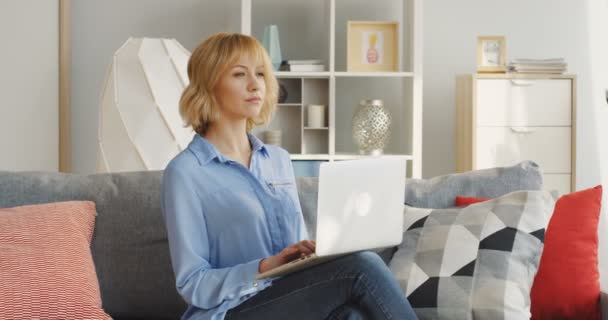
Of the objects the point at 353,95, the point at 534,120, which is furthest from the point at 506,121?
the point at 353,95

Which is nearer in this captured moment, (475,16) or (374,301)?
(374,301)

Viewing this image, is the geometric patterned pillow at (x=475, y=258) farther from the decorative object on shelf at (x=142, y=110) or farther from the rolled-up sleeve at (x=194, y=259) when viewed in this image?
the decorative object on shelf at (x=142, y=110)

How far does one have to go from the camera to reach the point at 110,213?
101 inches

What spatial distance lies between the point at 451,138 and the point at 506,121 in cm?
58

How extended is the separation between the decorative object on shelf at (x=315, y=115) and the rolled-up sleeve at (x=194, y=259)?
8.27 ft

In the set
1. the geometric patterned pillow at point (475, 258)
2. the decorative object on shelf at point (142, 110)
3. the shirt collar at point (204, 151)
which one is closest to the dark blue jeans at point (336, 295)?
the geometric patterned pillow at point (475, 258)

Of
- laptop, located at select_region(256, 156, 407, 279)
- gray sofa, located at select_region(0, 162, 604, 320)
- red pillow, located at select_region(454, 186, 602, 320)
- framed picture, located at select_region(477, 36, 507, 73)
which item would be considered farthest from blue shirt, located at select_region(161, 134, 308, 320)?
framed picture, located at select_region(477, 36, 507, 73)

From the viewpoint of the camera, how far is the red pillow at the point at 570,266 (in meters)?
2.37

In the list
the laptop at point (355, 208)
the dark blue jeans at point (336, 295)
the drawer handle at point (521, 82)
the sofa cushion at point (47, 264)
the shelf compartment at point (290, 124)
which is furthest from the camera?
the shelf compartment at point (290, 124)

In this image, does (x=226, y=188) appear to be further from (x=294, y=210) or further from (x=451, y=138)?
(x=451, y=138)

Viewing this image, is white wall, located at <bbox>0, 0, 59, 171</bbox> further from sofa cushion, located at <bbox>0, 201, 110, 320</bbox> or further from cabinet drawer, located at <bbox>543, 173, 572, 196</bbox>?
cabinet drawer, located at <bbox>543, 173, 572, 196</bbox>

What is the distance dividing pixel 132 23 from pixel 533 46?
2276 millimetres

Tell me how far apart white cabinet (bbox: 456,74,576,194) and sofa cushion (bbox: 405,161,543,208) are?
1.84 meters

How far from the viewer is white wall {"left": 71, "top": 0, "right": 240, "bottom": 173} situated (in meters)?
5.05
